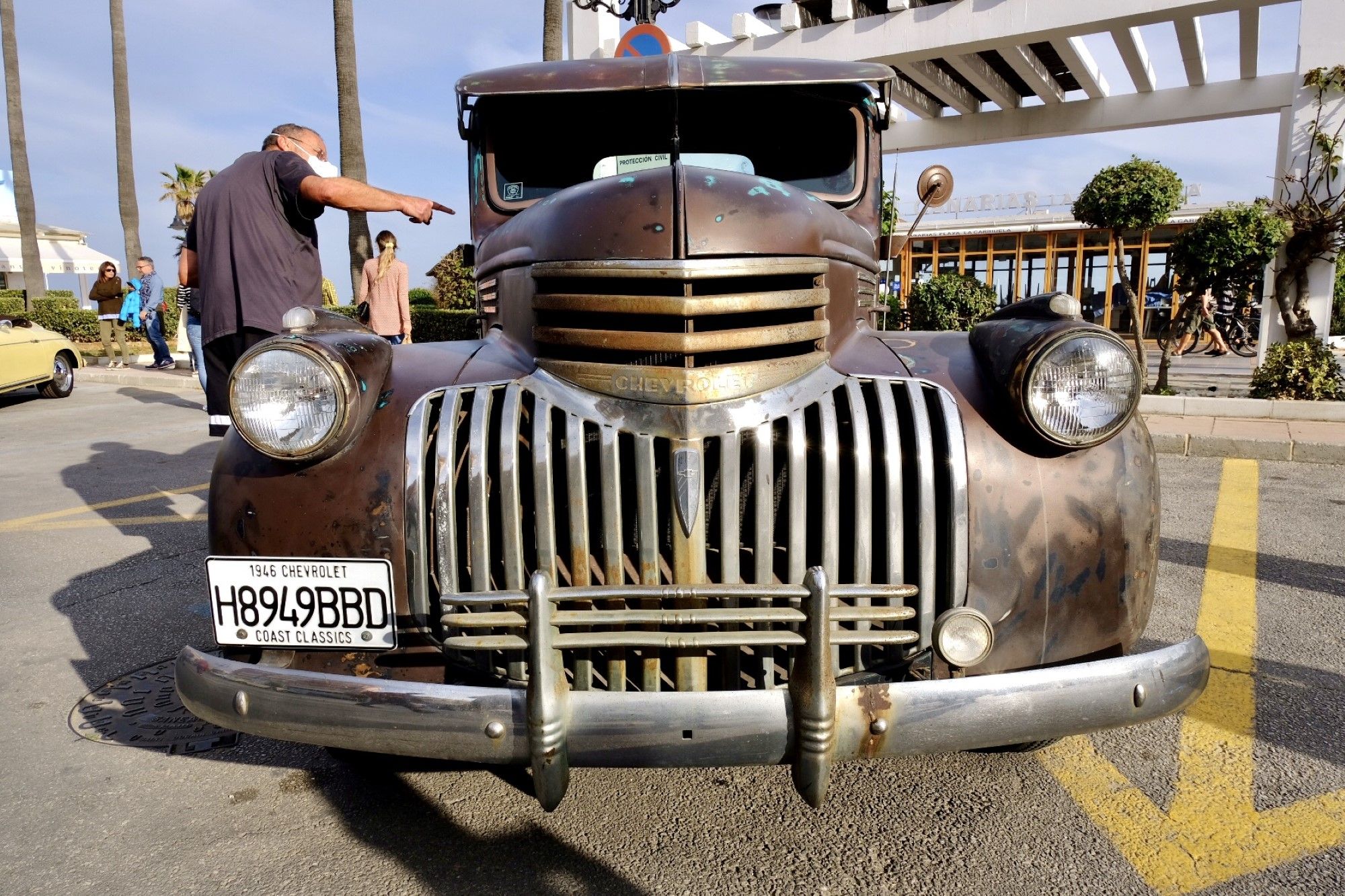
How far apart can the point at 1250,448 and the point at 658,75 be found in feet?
21.5

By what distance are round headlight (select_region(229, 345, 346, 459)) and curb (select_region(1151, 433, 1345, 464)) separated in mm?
7191

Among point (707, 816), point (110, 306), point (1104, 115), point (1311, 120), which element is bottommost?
point (707, 816)

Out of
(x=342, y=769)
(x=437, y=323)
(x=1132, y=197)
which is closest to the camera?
(x=342, y=769)

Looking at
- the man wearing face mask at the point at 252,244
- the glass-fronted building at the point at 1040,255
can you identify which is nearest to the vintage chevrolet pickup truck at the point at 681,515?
the man wearing face mask at the point at 252,244

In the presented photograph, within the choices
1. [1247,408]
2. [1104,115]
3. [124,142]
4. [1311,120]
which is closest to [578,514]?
[1247,408]

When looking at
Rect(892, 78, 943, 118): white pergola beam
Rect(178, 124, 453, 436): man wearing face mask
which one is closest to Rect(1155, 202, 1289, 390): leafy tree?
Rect(892, 78, 943, 118): white pergola beam

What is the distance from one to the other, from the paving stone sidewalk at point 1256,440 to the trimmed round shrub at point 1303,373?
0.57 metres

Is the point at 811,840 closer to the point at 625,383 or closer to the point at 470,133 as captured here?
the point at 625,383

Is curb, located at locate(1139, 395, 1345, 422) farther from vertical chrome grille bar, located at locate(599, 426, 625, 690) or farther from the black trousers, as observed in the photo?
vertical chrome grille bar, located at locate(599, 426, 625, 690)

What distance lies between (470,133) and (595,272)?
68.3 inches

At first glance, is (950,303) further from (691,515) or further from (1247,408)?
(691,515)

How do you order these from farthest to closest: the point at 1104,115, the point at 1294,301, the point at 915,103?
the point at 915,103
the point at 1104,115
the point at 1294,301

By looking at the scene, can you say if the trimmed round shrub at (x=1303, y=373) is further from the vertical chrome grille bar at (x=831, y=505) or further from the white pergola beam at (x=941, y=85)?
the vertical chrome grille bar at (x=831, y=505)

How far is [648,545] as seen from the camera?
1980 mm
